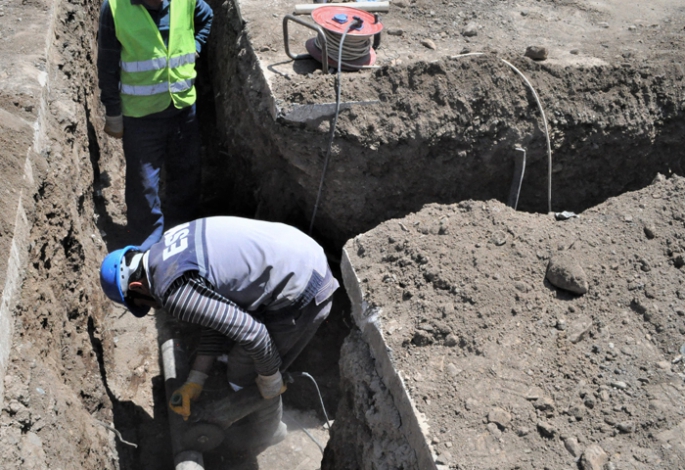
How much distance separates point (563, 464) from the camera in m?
2.45

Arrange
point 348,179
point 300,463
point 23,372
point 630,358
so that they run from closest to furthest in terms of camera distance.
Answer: point 23,372, point 630,358, point 300,463, point 348,179

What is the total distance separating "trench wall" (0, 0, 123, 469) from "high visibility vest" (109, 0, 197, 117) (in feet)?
1.23

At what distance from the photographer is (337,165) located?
4254mm

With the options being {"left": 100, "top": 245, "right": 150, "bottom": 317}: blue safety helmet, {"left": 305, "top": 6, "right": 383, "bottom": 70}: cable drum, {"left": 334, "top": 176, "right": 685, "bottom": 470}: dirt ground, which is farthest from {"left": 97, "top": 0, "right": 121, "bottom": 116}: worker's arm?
{"left": 334, "top": 176, "right": 685, "bottom": 470}: dirt ground

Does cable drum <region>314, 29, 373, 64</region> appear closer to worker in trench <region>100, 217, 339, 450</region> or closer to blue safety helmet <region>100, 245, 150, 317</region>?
worker in trench <region>100, 217, 339, 450</region>

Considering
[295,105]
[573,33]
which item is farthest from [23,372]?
[573,33]

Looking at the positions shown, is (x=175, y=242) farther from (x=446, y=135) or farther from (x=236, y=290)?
(x=446, y=135)

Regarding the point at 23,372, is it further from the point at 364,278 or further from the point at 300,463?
the point at 300,463

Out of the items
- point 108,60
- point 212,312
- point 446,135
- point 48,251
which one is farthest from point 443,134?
point 48,251

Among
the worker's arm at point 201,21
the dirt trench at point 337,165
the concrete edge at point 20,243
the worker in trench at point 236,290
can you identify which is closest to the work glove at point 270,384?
the worker in trench at point 236,290

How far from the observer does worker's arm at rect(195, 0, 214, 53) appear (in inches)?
180

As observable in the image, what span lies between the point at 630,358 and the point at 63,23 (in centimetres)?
412

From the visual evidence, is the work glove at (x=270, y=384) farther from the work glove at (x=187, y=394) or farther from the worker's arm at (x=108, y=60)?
the worker's arm at (x=108, y=60)

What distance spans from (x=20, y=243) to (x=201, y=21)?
2.46 m
